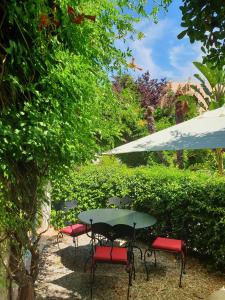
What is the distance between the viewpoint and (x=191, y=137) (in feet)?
22.9

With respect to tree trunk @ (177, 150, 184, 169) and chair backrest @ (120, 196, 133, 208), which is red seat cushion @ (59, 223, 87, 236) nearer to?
chair backrest @ (120, 196, 133, 208)

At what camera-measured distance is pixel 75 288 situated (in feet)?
20.8

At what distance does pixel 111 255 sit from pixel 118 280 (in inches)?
37.9

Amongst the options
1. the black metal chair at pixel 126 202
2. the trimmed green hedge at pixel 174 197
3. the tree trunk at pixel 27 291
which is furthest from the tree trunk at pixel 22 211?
the black metal chair at pixel 126 202

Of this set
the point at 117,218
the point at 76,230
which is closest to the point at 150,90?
the point at 76,230

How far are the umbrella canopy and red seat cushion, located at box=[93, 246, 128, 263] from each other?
2.05 metres

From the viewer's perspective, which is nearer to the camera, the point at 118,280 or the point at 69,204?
the point at 118,280

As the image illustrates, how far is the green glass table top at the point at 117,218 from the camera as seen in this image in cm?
686

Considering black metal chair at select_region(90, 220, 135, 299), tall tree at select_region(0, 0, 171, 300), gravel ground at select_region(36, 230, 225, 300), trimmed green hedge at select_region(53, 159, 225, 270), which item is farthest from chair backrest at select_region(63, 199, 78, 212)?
tall tree at select_region(0, 0, 171, 300)

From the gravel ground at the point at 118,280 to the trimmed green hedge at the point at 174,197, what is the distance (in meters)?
0.63

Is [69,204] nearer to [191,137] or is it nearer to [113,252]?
[113,252]

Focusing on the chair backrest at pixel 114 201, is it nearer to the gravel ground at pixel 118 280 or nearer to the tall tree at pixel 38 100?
the gravel ground at pixel 118 280

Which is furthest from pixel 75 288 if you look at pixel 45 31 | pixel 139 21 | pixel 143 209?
pixel 45 31

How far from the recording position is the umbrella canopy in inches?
253
